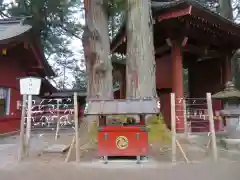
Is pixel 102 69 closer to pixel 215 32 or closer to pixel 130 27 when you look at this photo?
pixel 130 27

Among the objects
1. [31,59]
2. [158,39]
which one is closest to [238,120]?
[158,39]

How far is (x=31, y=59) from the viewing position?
48.1 ft

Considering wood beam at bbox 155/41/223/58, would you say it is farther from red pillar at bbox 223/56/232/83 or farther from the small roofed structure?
the small roofed structure

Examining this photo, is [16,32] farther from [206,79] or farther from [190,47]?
[206,79]

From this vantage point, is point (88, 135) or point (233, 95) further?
A: point (88, 135)

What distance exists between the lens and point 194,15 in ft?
30.2

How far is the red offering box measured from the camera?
6.00 m

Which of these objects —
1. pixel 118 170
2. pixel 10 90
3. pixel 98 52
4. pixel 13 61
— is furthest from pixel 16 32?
pixel 118 170

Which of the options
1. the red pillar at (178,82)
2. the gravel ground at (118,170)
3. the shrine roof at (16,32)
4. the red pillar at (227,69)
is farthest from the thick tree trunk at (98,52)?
the red pillar at (227,69)

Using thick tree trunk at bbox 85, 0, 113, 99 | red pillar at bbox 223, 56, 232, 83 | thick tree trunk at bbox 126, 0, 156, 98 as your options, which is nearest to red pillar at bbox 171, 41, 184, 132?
thick tree trunk at bbox 126, 0, 156, 98

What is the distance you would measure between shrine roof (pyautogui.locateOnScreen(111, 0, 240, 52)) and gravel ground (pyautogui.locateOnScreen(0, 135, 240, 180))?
5050 mm

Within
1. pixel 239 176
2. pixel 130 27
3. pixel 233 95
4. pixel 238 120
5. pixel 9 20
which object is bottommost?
pixel 239 176

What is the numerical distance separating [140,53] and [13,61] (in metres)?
7.53

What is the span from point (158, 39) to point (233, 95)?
16.8 ft
